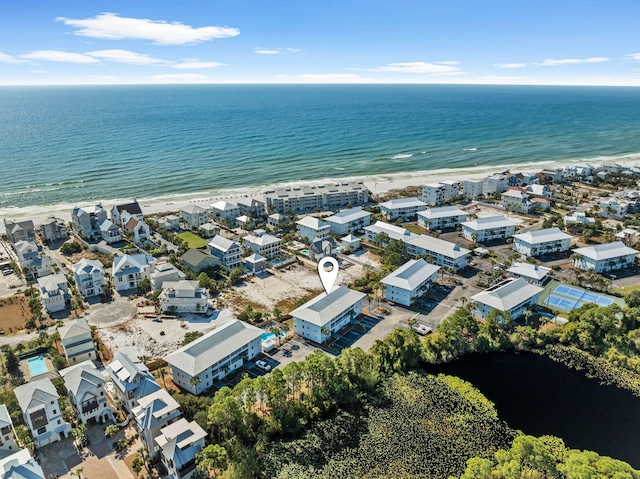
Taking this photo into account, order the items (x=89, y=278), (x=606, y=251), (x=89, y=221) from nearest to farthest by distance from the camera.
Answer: (x=89, y=278), (x=606, y=251), (x=89, y=221)

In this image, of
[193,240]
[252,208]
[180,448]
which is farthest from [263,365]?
[252,208]

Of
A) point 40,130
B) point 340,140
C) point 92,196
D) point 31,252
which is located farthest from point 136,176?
point 40,130

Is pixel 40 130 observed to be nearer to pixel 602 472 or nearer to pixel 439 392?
pixel 439 392

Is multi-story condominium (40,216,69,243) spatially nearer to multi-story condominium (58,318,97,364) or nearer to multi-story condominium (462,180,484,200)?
multi-story condominium (58,318,97,364)

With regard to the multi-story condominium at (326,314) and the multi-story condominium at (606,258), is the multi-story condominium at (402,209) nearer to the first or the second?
the multi-story condominium at (606,258)

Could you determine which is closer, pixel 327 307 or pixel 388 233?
pixel 327 307

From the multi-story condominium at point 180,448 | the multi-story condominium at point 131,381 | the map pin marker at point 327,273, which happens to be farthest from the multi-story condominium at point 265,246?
the multi-story condominium at point 180,448

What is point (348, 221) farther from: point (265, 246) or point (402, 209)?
point (265, 246)
